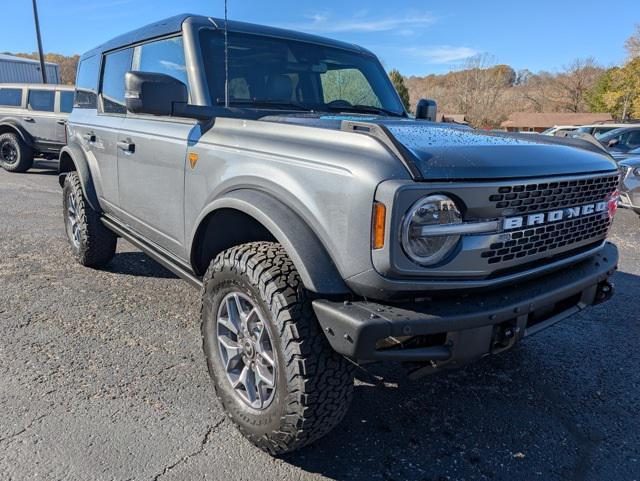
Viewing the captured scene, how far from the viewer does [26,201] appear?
27.1 ft

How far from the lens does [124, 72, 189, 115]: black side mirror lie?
258 cm

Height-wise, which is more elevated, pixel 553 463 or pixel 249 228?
pixel 249 228

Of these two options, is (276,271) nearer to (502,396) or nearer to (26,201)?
(502,396)

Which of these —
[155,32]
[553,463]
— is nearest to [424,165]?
[553,463]

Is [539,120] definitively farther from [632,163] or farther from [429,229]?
[429,229]

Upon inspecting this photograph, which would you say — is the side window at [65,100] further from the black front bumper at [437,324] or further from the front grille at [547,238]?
the front grille at [547,238]

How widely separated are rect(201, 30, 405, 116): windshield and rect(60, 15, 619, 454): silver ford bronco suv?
0.01 m

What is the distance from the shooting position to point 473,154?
6.56 feet

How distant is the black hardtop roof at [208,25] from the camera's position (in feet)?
10.3

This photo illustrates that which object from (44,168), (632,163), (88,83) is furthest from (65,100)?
(632,163)

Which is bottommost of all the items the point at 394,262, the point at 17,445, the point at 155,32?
the point at 17,445

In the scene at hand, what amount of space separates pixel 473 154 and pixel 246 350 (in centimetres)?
135

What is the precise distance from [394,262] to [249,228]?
3.32ft

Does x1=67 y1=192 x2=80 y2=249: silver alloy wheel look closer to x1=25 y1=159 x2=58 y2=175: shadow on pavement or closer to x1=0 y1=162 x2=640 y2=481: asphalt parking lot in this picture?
x1=0 y1=162 x2=640 y2=481: asphalt parking lot
